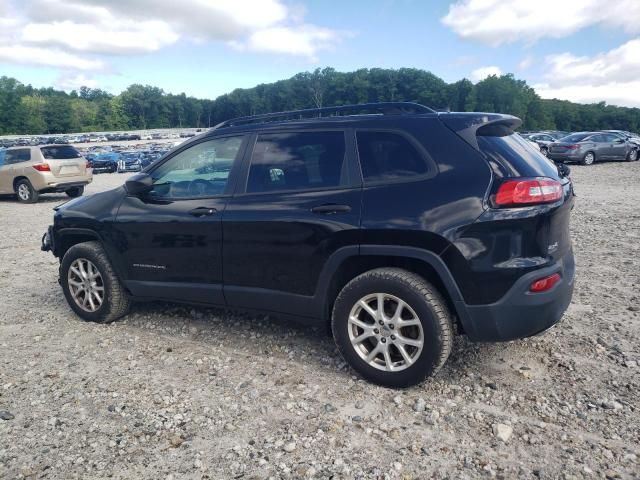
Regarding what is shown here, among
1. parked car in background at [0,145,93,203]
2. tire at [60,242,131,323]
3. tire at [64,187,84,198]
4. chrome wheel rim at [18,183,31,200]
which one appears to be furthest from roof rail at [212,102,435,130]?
tire at [64,187,84,198]

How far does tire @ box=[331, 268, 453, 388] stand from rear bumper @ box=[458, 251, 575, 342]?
0.18 m

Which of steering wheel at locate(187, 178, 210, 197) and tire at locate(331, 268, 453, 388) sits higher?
steering wheel at locate(187, 178, 210, 197)

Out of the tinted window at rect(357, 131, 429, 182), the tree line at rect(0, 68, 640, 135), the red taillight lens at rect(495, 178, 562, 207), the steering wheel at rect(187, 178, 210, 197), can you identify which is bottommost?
the steering wheel at rect(187, 178, 210, 197)

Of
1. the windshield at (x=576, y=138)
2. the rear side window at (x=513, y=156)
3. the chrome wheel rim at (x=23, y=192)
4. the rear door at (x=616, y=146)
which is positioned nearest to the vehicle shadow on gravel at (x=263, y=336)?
the rear side window at (x=513, y=156)

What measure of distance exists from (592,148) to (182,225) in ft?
80.0

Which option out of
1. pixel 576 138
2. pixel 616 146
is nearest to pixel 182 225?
pixel 576 138

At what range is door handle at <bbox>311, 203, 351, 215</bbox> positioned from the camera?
133 inches

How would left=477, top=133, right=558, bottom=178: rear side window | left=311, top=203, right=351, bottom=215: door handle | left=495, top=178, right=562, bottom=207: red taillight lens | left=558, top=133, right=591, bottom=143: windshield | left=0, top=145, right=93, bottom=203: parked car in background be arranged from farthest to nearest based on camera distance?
left=558, top=133, right=591, bottom=143: windshield < left=0, top=145, right=93, bottom=203: parked car in background < left=311, top=203, right=351, bottom=215: door handle < left=477, top=133, right=558, bottom=178: rear side window < left=495, top=178, right=562, bottom=207: red taillight lens

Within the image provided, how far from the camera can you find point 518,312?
9.98 ft

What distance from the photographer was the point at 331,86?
136 meters

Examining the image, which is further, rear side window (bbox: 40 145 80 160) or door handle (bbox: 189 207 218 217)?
rear side window (bbox: 40 145 80 160)

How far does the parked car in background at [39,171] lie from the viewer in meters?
14.0

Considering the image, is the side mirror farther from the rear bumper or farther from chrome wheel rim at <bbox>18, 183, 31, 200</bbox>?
chrome wheel rim at <bbox>18, 183, 31, 200</bbox>

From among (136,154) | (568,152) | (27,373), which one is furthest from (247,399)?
(136,154)
